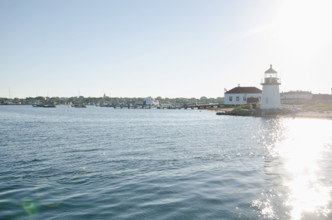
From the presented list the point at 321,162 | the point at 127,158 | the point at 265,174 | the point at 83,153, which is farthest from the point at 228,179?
the point at 83,153

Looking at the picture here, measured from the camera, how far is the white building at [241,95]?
99.2m

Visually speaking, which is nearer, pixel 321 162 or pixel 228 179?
pixel 228 179

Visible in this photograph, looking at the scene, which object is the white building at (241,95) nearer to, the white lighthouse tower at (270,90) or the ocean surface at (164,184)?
the white lighthouse tower at (270,90)

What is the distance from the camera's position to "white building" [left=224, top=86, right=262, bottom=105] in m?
99.2

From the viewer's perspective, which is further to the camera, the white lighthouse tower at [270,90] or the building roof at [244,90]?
the building roof at [244,90]

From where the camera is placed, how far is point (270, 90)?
65.8 m

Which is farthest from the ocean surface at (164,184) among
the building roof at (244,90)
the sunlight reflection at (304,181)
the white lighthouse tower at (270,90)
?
the building roof at (244,90)

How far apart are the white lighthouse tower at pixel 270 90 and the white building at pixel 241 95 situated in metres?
29.5

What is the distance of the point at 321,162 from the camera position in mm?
16172

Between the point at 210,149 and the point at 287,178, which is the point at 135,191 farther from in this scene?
the point at 210,149

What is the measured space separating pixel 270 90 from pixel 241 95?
36.4m

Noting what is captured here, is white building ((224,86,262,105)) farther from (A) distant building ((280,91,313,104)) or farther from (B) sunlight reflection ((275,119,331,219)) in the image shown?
(B) sunlight reflection ((275,119,331,219))

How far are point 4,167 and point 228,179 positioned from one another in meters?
12.1

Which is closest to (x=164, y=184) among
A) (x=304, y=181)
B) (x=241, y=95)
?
(x=304, y=181)
